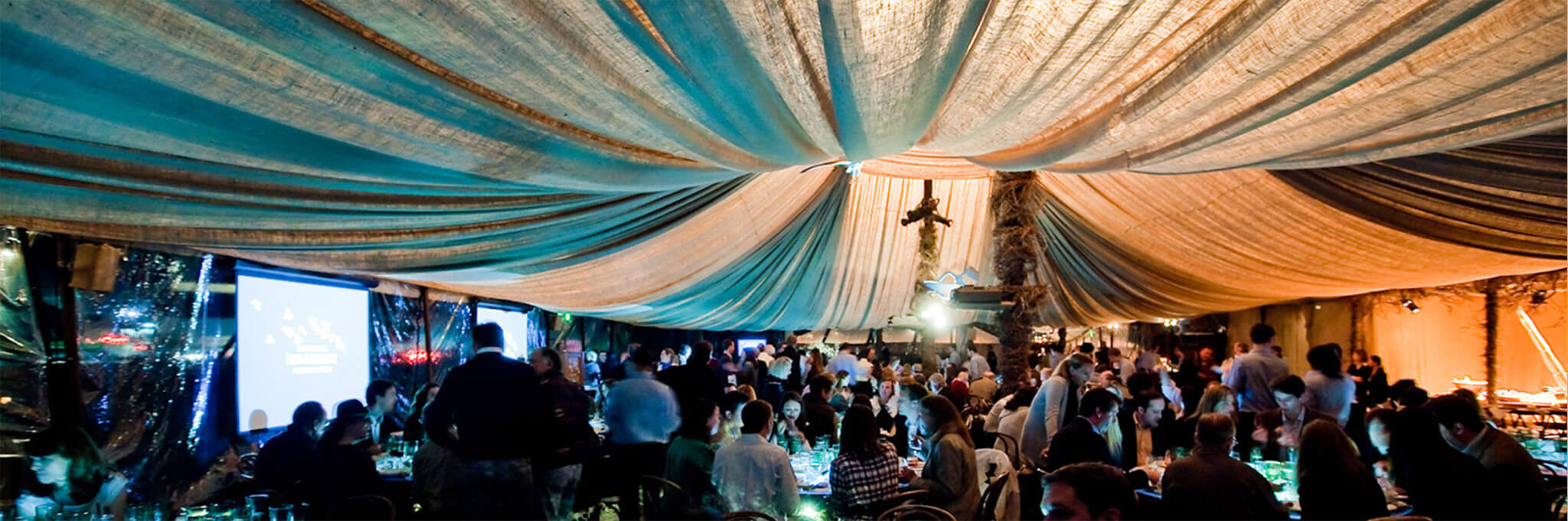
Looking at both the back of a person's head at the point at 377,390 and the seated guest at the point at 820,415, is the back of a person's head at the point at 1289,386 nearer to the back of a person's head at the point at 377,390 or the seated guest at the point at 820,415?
the seated guest at the point at 820,415

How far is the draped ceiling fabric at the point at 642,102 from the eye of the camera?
1995 millimetres

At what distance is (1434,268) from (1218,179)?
7.47ft

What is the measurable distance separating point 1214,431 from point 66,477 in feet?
14.9

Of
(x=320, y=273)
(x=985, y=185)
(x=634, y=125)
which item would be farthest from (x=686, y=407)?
(x=985, y=185)

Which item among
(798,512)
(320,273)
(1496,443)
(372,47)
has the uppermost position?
(372,47)

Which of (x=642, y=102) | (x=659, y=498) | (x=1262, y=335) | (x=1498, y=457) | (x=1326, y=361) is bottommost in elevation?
(x=659, y=498)

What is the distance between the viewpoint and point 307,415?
4676mm

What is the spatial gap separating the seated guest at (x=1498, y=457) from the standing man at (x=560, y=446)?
4.03 metres

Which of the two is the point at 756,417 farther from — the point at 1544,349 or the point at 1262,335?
the point at 1544,349

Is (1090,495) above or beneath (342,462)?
above

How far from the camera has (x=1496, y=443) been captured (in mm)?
3912

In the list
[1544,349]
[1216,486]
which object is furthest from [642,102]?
[1544,349]

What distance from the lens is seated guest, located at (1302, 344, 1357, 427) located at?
231 inches

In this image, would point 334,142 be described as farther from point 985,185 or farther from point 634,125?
point 985,185
